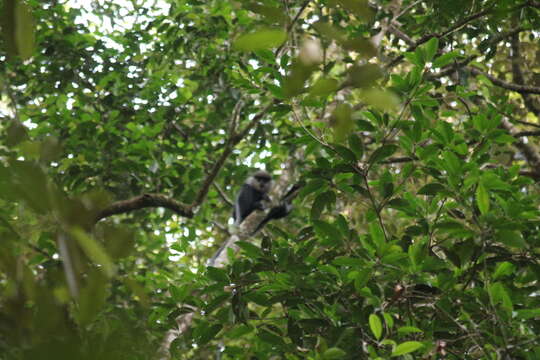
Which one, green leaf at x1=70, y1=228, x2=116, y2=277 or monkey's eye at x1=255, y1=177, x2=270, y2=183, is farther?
monkey's eye at x1=255, y1=177, x2=270, y2=183

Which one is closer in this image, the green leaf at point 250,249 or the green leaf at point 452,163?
the green leaf at point 452,163

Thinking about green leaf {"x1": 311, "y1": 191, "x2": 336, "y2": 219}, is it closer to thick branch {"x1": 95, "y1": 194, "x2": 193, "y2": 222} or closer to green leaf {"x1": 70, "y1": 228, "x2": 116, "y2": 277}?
thick branch {"x1": 95, "y1": 194, "x2": 193, "y2": 222}

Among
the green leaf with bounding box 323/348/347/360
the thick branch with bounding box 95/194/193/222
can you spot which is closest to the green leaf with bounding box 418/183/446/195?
the green leaf with bounding box 323/348/347/360

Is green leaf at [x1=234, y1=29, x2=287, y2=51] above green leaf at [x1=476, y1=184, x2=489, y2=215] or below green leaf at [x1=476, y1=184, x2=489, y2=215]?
below

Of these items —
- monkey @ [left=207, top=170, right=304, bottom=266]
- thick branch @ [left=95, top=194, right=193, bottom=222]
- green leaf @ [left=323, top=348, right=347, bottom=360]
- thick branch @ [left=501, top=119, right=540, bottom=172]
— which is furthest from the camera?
monkey @ [left=207, top=170, right=304, bottom=266]

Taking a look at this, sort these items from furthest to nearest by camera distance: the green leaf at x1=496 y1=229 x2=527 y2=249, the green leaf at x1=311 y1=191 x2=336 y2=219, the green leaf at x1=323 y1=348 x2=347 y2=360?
1. the green leaf at x1=311 y1=191 x2=336 y2=219
2. the green leaf at x1=496 y1=229 x2=527 y2=249
3. the green leaf at x1=323 y1=348 x2=347 y2=360

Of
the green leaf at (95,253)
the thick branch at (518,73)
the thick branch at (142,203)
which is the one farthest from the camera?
the thick branch at (518,73)

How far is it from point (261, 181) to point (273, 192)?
180 centimetres

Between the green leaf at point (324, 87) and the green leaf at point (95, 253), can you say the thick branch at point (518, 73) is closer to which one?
the green leaf at point (324, 87)

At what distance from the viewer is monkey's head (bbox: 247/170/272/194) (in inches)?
284

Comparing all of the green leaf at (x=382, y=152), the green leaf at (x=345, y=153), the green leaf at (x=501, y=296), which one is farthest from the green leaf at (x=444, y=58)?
the green leaf at (x=501, y=296)

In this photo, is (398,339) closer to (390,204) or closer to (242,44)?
(390,204)

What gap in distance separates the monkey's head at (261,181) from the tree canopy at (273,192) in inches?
43.9

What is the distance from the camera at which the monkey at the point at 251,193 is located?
21.5 ft
